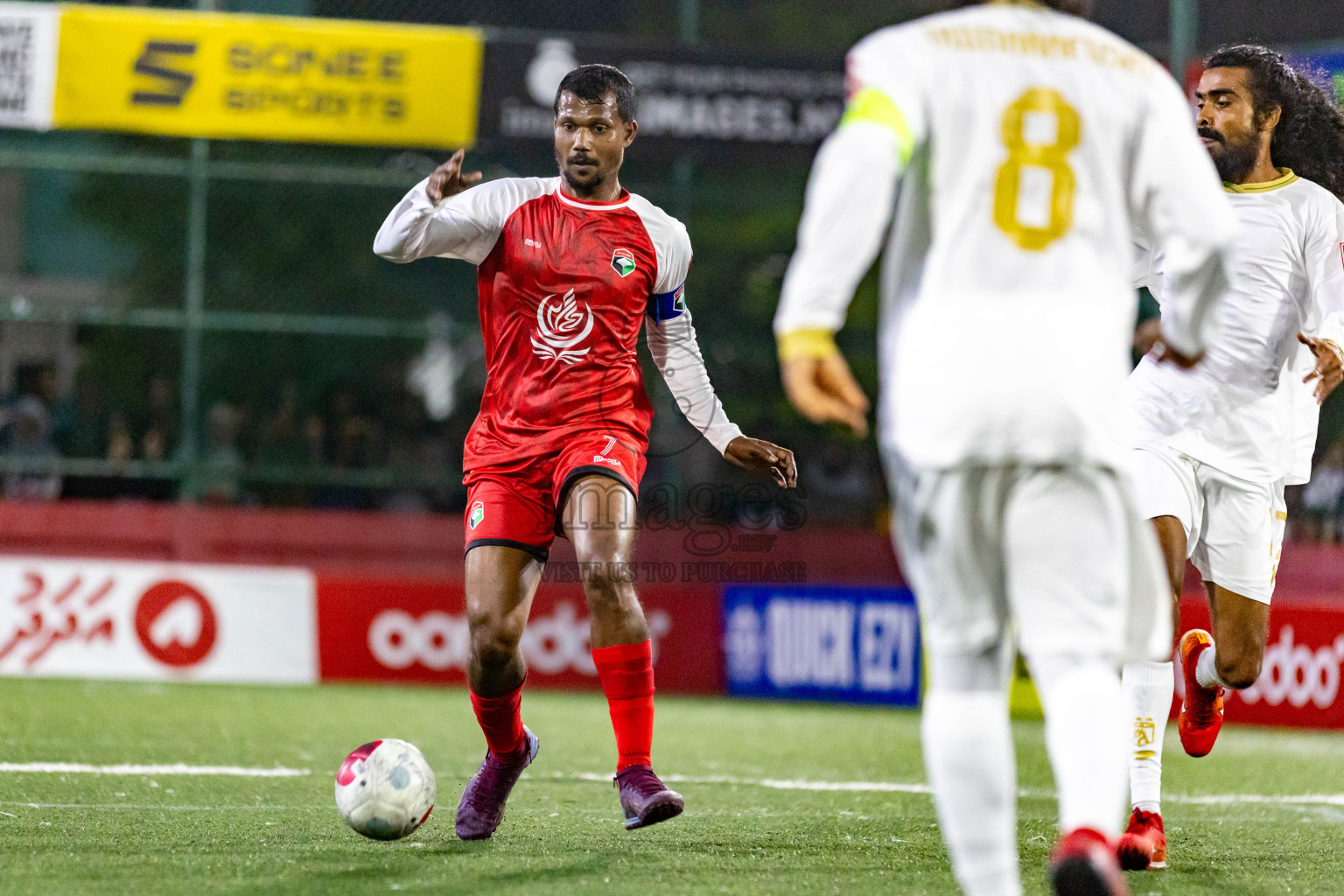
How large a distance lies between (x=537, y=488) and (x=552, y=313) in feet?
1.88

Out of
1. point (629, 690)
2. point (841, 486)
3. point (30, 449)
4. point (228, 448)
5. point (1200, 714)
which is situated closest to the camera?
point (629, 690)

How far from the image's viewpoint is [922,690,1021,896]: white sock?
2.91 metres

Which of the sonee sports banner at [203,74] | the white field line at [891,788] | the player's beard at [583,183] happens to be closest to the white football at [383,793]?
the player's beard at [583,183]

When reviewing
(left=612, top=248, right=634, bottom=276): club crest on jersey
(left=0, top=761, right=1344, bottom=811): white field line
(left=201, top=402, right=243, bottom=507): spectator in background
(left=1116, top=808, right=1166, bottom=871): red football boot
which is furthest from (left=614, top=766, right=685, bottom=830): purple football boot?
(left=201, top=402, right=243, bottom=507): spectator in background

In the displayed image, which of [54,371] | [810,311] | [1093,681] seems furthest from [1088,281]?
[54,371]

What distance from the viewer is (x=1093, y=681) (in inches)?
115

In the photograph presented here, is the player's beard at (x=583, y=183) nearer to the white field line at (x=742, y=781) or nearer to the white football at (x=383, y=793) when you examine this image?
the white football at (x=383, y=793)

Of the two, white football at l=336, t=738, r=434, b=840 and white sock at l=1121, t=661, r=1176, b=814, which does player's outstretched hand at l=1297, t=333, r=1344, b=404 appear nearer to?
white sock at l=1121, t=661, r=1176, b=814

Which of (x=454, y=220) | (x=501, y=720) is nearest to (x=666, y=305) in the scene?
(x=454, y=220)

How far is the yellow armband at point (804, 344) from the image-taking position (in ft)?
9.80

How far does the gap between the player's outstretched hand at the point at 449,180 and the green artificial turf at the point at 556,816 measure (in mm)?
1956

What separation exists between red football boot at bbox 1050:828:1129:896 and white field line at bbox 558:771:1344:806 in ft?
12.2

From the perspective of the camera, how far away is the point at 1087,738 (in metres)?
2.90

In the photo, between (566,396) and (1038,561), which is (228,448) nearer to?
(566,396)
